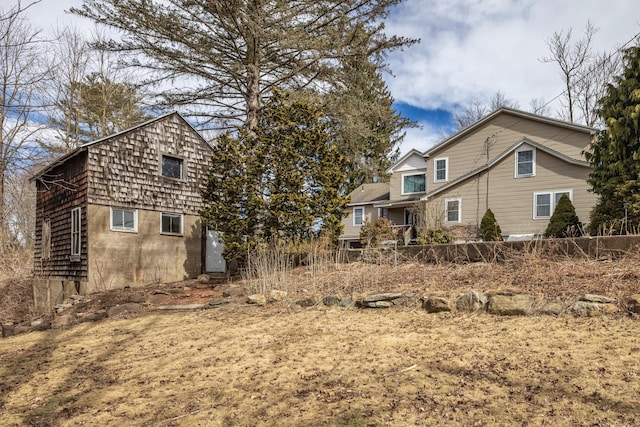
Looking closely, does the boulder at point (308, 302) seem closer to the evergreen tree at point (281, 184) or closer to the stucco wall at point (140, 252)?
the evergreen tree at point (281, 184)

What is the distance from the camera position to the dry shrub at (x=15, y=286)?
12.5 meters

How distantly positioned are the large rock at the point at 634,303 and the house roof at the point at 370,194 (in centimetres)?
1818

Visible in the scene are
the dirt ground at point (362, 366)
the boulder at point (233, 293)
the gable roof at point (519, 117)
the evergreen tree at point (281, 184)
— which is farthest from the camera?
the gable roof at point (519, 117)

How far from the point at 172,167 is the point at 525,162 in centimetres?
1304

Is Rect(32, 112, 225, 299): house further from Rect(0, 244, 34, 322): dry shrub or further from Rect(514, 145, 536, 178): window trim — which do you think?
Rect(514, 145, 536, 178): window trim

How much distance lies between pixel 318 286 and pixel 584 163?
12.2 meters

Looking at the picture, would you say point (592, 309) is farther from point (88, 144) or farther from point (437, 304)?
point (88, 144)

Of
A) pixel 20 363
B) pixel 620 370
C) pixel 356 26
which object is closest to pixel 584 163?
pixel 356 26

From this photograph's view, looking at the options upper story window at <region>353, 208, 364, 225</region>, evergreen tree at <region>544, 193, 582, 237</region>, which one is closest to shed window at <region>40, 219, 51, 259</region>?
upper story window at <region>353, 208, 364, 225</region>

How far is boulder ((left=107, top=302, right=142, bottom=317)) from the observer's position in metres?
8.28

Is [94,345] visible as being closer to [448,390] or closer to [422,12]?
[448,390]

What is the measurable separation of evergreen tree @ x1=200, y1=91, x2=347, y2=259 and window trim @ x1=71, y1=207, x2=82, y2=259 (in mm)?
4471

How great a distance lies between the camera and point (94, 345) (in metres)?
6.27

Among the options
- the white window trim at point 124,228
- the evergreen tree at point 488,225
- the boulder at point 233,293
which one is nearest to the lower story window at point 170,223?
the white window trim at point 124,228
